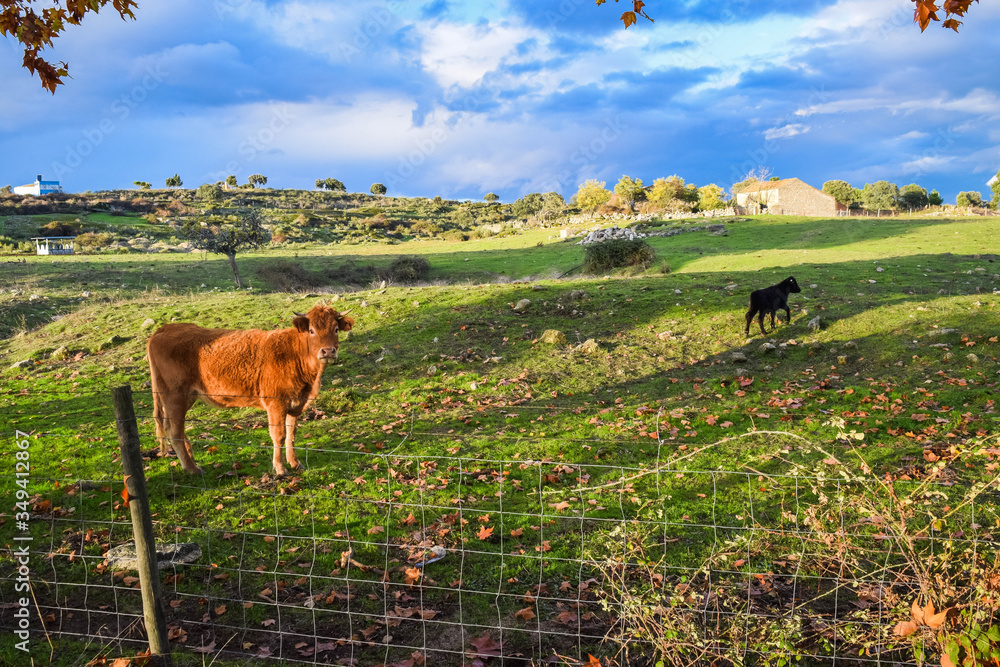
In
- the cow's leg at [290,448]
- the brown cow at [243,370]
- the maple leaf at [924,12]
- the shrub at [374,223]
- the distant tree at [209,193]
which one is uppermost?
the distant tree at [209,193]

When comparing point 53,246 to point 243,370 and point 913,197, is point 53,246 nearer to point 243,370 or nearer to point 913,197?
point 243,370

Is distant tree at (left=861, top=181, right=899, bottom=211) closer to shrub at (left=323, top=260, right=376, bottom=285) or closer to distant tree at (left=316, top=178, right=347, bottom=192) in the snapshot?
shrub at (left=323, top=260, right=376, bottom=285)

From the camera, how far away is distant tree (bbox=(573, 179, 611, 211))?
82000mm

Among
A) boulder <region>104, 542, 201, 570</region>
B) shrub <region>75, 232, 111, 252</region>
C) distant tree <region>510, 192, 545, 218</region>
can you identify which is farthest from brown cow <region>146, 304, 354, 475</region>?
distant tree <region>510, 192, 545, 218</region>

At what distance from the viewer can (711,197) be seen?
258 feet

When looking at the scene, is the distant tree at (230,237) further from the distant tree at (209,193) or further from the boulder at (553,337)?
the distant tree at (209,193)

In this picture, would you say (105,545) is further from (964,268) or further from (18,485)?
(964,268)

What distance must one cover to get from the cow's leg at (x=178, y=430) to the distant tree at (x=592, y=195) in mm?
78040

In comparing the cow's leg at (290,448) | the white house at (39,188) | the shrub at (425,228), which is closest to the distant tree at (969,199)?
the shrub at (425,228)

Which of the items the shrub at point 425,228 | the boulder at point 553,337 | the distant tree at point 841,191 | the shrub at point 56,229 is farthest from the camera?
the distant tree at point 841,191

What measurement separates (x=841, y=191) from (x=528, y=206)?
166ft

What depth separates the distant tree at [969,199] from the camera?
289ft

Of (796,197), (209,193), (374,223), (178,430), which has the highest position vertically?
(209,193)

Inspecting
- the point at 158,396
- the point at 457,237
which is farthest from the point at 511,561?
the point at 457,237
